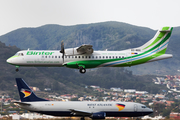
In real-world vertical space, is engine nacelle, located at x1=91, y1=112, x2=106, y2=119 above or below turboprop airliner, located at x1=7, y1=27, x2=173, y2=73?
below

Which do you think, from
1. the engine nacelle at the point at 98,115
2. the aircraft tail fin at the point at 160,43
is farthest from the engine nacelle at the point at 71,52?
the aircraft tail fin at the point at 160,43

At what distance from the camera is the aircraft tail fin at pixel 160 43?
58219 mm

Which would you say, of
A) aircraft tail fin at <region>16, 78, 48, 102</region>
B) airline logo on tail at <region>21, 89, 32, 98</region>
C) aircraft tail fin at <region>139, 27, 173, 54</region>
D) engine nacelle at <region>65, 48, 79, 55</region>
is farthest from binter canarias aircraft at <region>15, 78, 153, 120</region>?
aircraft tail fin at <region>139, 27, 173, 54</region>

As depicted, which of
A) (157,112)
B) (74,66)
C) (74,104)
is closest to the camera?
(74,66)

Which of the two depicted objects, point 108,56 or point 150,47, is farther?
point 150,47

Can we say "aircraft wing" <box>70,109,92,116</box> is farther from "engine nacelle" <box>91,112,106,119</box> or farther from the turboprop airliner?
the turboprop airliner

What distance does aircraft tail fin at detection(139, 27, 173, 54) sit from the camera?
58.2 m

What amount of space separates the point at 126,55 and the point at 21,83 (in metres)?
21.2

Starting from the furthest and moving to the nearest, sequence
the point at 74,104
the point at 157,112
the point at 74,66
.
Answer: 1. the point at 157,112
2. the point at 74,104
3. the point at 74,66

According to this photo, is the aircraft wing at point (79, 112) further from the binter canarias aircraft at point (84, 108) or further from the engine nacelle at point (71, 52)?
the engine nacelle at point (71, 52)

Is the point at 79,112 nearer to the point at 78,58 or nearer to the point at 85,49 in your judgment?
the point at 78,58

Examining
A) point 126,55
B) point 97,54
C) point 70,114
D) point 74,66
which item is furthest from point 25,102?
point 126,55

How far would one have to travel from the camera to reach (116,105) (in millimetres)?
58375

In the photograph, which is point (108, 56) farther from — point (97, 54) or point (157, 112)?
point (157, 112)
